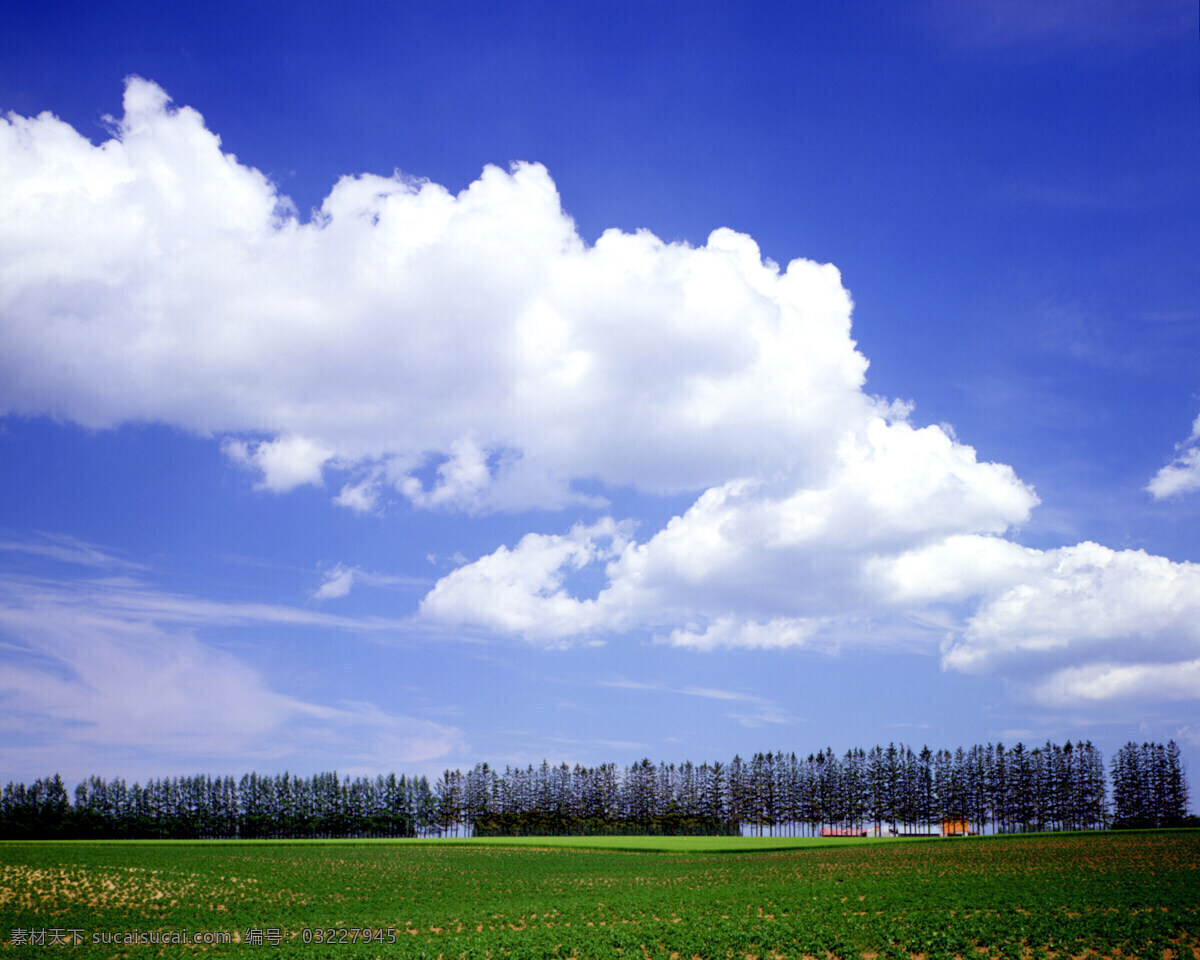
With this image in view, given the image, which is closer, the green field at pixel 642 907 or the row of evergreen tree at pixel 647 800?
the green field at pixel 642 907

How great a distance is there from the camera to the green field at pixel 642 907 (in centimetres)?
3203

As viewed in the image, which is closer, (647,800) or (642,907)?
(642,907)

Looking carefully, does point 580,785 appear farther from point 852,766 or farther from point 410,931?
point 410,931

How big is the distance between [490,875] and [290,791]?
145m

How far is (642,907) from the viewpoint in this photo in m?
41.2

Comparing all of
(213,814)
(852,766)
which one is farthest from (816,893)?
(213,814)

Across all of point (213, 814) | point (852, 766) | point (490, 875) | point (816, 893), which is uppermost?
point (816, 893)

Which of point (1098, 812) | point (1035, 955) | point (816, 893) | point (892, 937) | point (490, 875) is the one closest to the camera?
point (1035, 955)

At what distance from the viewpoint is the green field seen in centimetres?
3203

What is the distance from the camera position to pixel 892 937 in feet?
106

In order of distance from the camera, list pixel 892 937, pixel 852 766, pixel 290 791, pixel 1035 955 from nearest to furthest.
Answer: pixel 1035 955 → pixel 892 937 → pixel 852 766 → pixel 290 791

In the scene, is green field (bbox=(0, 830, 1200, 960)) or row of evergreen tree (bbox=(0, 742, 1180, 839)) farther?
row of evergreen tree (bbox=(0, 742, 1180, 839))

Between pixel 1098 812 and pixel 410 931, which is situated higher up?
pixel 410 931

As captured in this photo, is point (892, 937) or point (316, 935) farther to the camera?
point (316, 935)
